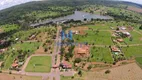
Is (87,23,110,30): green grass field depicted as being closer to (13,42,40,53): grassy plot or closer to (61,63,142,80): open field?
(13,42,40,53): grassy plot

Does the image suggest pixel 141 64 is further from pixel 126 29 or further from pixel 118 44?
pixel 126 29

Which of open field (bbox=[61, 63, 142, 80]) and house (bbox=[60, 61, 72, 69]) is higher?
house (bbox=[60, 61, 72, 69])

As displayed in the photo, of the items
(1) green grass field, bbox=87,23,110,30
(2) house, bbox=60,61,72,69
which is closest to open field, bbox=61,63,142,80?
(2) house, bbox=60,61,72,69

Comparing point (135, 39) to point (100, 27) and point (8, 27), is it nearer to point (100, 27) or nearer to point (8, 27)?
point (100, 27)

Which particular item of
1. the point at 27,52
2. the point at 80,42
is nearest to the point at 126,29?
the point at 80,42

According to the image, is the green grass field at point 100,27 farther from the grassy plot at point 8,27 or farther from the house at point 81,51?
the grassy plot at point 8,27

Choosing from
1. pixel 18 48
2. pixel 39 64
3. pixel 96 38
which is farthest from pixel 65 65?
pixel 96 38
